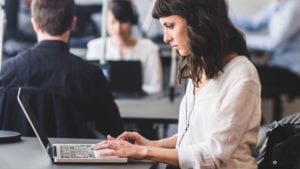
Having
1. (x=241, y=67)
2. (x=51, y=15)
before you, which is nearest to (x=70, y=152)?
(x=241, y=67)

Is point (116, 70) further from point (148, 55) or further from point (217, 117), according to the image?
point (217, 117)

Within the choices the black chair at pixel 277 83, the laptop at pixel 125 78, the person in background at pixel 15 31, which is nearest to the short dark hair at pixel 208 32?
the laptop at pixel 125 78

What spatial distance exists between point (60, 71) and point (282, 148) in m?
1.04

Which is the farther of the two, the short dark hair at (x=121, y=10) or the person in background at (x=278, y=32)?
the person in background at (x=278, y=32)

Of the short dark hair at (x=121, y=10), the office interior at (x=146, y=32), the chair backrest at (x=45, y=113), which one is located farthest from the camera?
the office interior at (x=146, y=32)

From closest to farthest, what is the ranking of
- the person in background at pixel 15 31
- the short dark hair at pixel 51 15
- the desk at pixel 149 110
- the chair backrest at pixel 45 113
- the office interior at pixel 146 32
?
the chair backrest at pixel 45 113 → the short dark hair at pixel 51 15 → the desk at pixel 149 110 → the office interior at pixel 146 32 → the person in background at pixel 15 31

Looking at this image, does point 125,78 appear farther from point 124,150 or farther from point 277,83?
point 277,83

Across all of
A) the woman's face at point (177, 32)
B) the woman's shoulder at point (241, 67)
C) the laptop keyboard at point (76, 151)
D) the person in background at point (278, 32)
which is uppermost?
the woman's face at point (177, 32)

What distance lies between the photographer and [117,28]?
13.0 ft

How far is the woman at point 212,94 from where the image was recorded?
160cm

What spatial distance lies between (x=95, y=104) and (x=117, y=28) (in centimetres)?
159

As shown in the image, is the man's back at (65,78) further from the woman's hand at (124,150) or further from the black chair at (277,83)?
the black chair at (277,83)

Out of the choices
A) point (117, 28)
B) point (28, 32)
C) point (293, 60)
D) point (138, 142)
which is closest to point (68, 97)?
point (138, 142)

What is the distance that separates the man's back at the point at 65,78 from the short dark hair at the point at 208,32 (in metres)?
0.77
